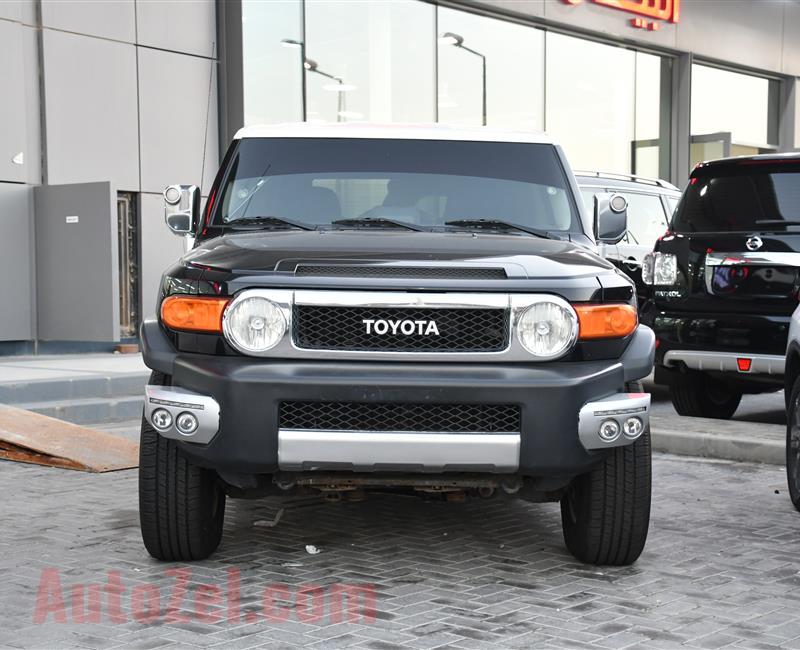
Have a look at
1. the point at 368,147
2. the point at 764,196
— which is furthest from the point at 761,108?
the point at 368,147

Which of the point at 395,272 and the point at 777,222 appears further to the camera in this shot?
the point at 777,222

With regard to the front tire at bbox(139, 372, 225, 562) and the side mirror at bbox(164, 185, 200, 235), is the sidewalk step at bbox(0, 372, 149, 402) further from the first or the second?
the front tire at bbox(139, 372, 225, 562)

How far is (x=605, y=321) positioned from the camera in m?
4.72

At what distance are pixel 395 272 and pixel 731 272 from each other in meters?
4.70

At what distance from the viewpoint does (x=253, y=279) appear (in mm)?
4637

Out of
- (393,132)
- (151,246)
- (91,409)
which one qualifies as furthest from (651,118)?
(393,132)

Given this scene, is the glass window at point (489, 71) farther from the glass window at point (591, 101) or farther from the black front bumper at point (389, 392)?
the black front bumper at point (389, 392)

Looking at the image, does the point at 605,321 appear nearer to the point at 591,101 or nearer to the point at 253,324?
the point at 253,324

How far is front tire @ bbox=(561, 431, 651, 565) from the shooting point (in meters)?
4.95

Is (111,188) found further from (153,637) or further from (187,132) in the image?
(153,637)

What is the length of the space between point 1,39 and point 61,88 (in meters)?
1.06

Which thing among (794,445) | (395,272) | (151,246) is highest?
(395,272)

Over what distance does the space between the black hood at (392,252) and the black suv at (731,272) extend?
12.2 feet

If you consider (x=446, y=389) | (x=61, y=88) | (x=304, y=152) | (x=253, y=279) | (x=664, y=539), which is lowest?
(x=664, y=539)
